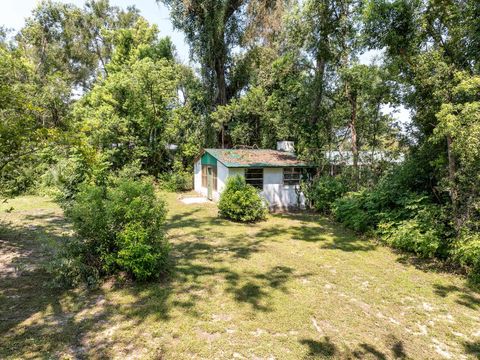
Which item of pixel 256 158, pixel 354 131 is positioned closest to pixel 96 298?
pixel 256 158

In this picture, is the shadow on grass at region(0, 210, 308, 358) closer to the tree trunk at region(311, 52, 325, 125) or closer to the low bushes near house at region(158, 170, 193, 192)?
the tree trunk at region(311, 52, 325, 125)

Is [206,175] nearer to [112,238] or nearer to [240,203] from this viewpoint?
[240,203]

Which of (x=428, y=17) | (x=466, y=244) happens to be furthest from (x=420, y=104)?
(x=466, y=244)

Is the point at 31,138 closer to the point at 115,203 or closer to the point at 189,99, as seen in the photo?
the point at 115,203

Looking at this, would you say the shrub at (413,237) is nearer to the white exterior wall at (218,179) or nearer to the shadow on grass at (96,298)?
the shadow on grass at (96,298)

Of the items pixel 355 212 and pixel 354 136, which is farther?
pixel 354 136

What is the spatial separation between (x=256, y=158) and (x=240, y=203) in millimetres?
4012

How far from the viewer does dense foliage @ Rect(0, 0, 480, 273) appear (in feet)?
21.6

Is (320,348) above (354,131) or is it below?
below

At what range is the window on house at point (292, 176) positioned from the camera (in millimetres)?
15039

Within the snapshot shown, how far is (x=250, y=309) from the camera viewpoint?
4.93m

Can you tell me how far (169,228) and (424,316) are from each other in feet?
26.4

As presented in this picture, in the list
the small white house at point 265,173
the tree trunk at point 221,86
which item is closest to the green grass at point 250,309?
the small white house at point 265,173

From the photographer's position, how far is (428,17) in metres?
6.87
